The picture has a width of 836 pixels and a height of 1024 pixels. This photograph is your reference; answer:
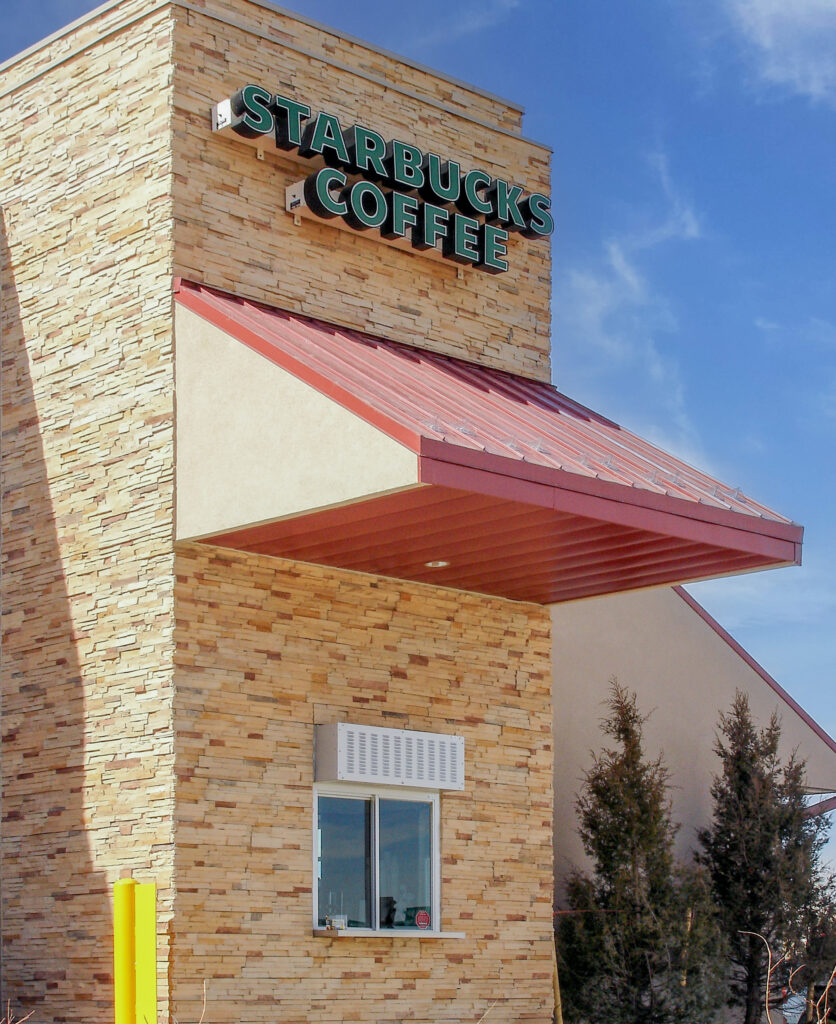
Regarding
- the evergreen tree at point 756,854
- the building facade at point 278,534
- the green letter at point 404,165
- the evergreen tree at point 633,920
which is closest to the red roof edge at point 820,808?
the evergreen tree at point 756,854

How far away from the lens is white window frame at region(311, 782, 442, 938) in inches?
531

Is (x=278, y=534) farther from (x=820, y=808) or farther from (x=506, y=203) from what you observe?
(x=820, y=808)

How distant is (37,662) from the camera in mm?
14281

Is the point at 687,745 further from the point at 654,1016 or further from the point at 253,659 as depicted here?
the point at 253,659

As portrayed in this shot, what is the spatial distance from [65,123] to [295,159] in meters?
2.29

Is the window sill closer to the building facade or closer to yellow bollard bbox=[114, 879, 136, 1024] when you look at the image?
the building facade

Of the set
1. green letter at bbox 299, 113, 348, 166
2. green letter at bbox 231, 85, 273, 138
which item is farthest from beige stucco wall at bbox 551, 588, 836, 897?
green letter at bbox 231, 85, 273, 138

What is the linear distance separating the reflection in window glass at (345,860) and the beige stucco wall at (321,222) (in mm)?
4634

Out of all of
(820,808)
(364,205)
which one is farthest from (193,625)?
(820,808)

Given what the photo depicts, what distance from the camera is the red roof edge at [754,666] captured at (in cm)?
2153

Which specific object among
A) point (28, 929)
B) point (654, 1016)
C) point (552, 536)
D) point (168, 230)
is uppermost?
point (168, 230)

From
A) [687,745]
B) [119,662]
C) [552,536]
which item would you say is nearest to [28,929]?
[119,662]

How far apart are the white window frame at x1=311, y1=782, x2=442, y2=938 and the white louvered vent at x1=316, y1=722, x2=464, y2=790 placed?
18 cm

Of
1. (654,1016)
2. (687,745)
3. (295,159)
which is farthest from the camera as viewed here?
(687,745)
